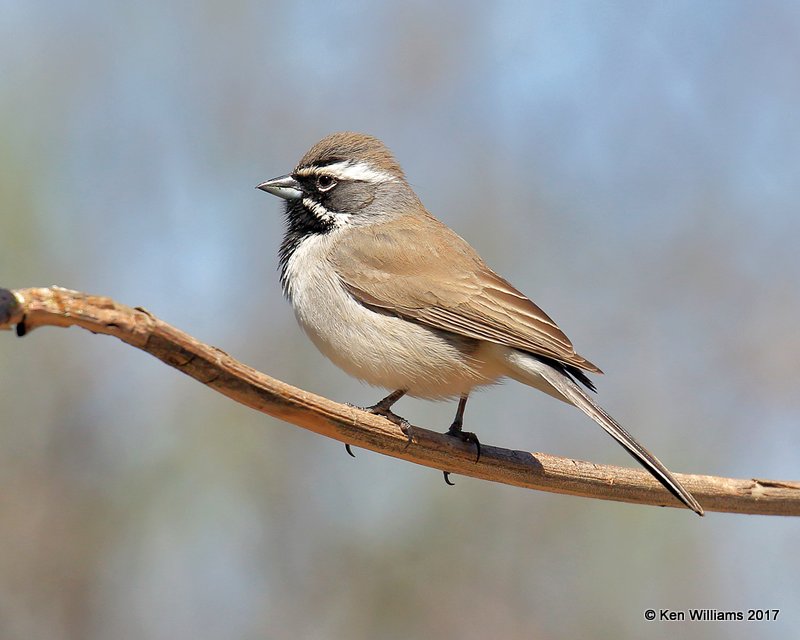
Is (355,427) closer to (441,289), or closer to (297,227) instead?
(441,289)

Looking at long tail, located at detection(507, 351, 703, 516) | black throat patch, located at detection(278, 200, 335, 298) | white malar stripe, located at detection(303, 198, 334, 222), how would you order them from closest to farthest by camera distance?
long tail, located at detection(507, 351, 703, 516), black throat patch, located at detection(278, 200, 335, 298), white malar stripe, located at detection(303, 198, 334, 222)

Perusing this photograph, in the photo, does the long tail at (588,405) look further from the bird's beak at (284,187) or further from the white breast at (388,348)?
the bird's beak at (284,187)

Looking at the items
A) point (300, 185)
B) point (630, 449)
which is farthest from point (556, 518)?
point (300, 185)

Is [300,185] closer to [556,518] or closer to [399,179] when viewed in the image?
[399,179]

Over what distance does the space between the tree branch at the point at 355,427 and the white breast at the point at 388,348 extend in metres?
0.50

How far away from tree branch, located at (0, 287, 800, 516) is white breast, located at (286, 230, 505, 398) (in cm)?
50

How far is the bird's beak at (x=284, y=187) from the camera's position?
6176 mm

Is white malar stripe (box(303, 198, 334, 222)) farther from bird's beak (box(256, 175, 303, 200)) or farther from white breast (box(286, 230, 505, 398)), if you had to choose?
white breast (box(286, 230, 505, 398))

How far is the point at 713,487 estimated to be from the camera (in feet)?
16.2

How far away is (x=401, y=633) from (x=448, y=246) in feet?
9.02

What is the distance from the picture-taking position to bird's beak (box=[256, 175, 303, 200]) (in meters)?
6.18

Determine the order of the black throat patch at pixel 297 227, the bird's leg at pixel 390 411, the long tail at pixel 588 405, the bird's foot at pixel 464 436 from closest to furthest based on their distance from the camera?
the long tail at pixel 588 405 < the bird's leg at pixel 390 411 < the bird's foot at pixel 464 436 < the black throat patch at pixel 297 227

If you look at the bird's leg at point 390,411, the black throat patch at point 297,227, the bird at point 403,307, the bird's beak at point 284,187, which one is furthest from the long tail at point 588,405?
the bird's beak at point 284,187

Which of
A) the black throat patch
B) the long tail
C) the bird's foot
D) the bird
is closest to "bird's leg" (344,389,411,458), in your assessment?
the bird
